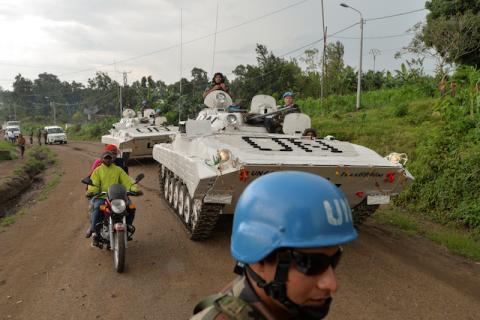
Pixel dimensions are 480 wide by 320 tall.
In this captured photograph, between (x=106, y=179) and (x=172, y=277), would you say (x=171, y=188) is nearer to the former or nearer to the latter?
(x=106, y=179)

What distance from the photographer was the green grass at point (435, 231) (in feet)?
20.7

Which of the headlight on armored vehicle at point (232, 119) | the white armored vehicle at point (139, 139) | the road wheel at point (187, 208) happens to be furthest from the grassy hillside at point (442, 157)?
the white armored vehicle at point (139, 139)

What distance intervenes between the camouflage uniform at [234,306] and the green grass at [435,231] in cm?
547

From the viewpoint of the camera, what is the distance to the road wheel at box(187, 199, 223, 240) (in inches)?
231

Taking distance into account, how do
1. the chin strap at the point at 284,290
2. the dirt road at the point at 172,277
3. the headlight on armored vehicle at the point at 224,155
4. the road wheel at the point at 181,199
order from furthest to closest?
the road wheel at the point at 181,199 < the headlight on armored vehicle at the point at 224,155 < the dirt road at the point at 172,277 < the chin strap at the point at 284,290

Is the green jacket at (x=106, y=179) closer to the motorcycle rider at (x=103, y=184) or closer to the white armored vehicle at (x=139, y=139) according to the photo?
the motorcycle rider at (x=103, y=184)

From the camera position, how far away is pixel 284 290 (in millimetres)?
1432

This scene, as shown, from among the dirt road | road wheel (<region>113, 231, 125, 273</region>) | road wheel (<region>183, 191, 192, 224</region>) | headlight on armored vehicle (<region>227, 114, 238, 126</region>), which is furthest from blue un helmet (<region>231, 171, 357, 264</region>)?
headlight on armored vehicle (<region>227, 114, 238, 126</region>)

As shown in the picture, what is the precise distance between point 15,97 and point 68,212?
92.7 meters

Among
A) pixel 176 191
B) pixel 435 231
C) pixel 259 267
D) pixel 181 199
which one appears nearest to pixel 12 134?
pixel 176 191

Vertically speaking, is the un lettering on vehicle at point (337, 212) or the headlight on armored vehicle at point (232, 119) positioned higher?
the headlight on armored vehicle at point (232, 119)

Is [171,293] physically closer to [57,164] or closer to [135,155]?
[135,155]

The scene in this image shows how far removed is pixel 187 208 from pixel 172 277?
2.25m

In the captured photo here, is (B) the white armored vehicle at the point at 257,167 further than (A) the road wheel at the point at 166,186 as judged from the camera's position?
No
